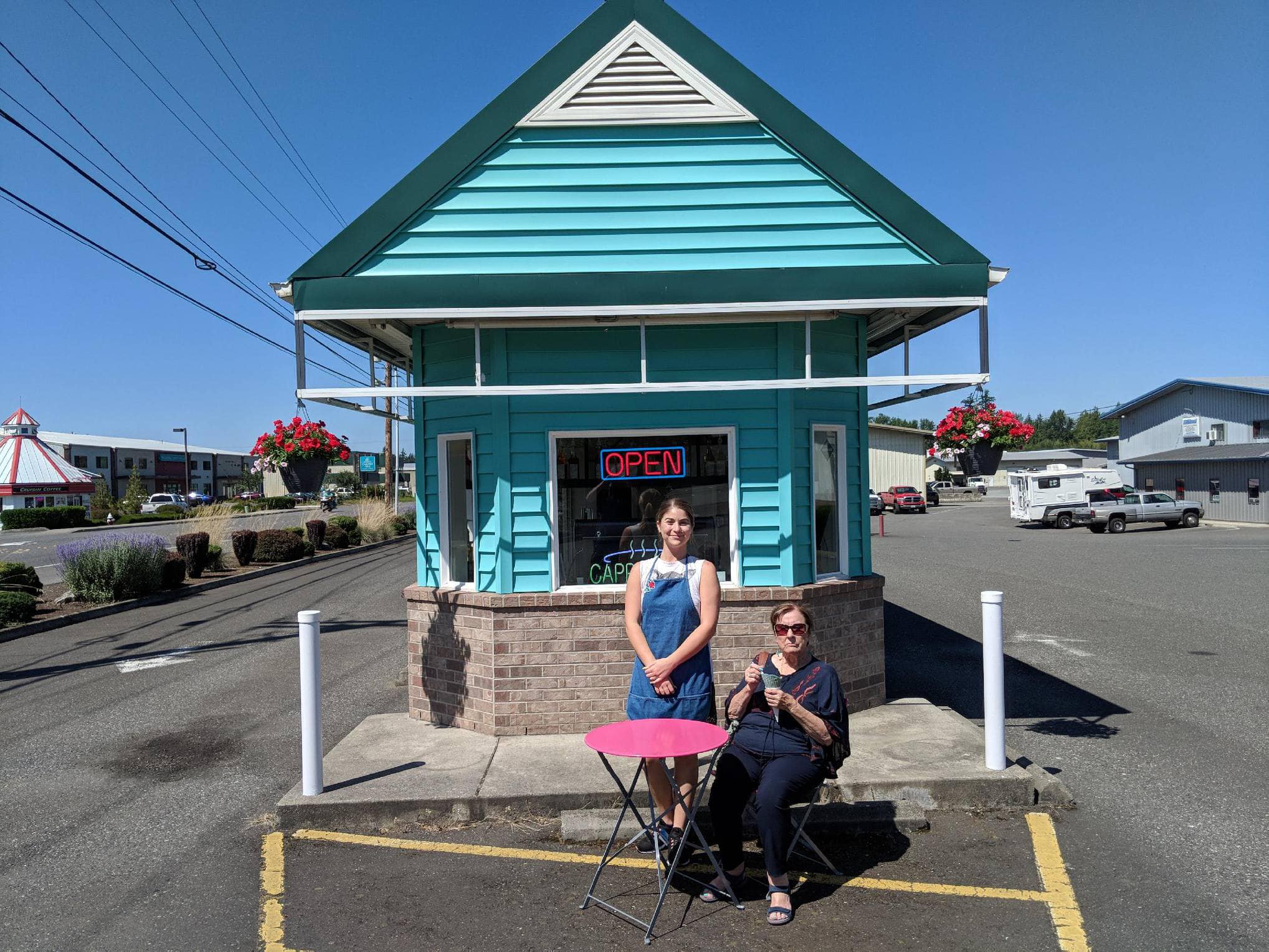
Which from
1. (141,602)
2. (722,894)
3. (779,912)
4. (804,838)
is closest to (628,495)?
(804,838)

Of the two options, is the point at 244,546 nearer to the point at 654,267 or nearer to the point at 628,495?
the point at 628,495

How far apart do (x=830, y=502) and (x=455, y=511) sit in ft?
9.74

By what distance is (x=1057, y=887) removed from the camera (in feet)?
13.7

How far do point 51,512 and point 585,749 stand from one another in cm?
5073

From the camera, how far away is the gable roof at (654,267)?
5.71 metres

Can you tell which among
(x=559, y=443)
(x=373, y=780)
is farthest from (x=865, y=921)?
(x=559, y=443)

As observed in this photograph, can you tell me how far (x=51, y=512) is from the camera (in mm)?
46375

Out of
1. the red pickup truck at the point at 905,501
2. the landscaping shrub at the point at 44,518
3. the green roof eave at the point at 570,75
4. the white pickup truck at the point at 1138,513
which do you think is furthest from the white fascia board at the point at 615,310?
the landscaping shrub at the point at 44,518

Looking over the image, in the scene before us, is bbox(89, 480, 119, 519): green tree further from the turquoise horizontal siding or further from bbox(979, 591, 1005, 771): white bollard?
bbox(979, 591, 1005, 771): white bollard

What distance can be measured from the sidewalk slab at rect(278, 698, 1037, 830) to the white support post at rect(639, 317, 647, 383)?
252 centimetres

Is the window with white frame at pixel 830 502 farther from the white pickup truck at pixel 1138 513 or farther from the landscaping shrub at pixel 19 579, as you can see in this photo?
the white pickup truck at pixel 1138 513

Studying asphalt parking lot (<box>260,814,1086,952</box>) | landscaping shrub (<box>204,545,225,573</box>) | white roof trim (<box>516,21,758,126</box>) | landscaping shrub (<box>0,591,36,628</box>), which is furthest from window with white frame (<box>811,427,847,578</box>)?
landscaping shrub (<box>204,545,225,573</box>)

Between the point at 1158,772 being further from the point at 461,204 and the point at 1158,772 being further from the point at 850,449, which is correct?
the point at 461,204

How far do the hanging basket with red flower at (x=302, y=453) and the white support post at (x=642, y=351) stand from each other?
288 inches
